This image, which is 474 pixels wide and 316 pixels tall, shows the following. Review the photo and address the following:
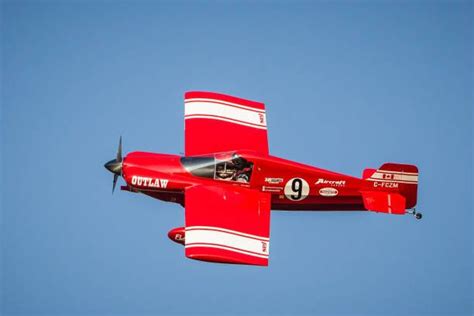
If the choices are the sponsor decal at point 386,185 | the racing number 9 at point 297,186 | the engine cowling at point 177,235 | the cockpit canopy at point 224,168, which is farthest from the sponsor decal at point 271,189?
the sponsor decal at point 386,185

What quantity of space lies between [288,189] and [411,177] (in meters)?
3.48

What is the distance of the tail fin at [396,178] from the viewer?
24391 mm

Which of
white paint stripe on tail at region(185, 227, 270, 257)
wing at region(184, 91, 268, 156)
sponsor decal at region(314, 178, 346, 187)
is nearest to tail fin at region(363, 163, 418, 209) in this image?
sponsor decal at region(314, 178, 346, 187)

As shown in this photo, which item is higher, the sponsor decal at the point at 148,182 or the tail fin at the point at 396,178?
the tail fin at the point at 396,178

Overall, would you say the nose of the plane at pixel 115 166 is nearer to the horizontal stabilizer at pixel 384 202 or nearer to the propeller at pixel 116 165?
the propeller at pixel 116 165

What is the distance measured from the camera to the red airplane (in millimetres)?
22422

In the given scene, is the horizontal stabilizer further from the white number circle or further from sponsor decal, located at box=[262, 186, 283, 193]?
sponsor decal, located at box=[262, 186, 283, 193]

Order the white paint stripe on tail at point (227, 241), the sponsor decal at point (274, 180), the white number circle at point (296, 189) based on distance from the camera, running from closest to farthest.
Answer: the white paint stripe on tail at point (227, 241) < the sponsor decal at point (274, 180) < the white number circle at point (296, 189)

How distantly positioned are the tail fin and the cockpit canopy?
3431 millimetres

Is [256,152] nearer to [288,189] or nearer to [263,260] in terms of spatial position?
[288,189]

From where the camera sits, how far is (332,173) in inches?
952

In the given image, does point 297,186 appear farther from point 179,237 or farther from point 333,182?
point 179,237

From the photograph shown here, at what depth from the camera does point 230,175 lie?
23.5 meters

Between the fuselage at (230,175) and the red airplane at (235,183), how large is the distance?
26 mm
